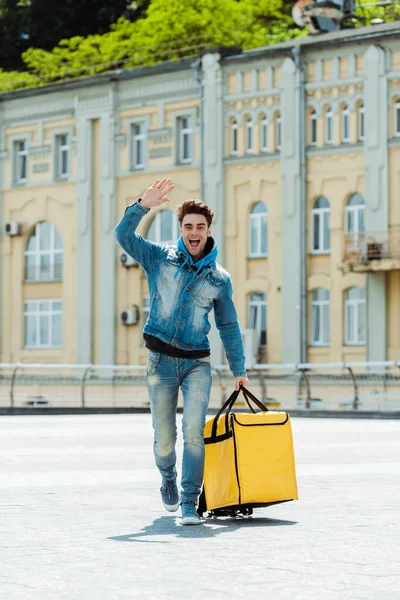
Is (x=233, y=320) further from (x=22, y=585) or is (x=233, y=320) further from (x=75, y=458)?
(x=75, y=458)

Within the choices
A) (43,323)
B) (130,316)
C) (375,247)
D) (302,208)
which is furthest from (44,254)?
(375,247)

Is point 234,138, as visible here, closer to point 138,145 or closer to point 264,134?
point 264,134

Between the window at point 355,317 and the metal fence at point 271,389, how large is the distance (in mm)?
11775

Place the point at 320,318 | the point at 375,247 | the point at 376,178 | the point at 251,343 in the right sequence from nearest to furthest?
the point at 375,247
the point at 376,178
the point at 320,318
the point at 251,343

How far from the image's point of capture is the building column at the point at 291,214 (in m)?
46.6

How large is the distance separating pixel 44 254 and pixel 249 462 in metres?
45.9

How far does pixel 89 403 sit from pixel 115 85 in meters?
22.3

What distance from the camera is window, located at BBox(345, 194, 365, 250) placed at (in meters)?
45.9

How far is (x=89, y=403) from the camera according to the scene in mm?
32719

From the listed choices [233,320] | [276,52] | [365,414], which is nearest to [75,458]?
[233,320]

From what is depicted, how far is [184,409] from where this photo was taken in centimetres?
941

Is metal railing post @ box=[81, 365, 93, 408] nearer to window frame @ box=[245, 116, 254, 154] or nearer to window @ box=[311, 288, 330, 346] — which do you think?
window @ box=[311, 288, 330, 346]

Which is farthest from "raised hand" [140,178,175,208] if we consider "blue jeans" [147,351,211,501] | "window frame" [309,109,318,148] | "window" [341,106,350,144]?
"window frame" [309,109,318,148]

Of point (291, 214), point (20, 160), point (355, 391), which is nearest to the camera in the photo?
point (355, 391)
